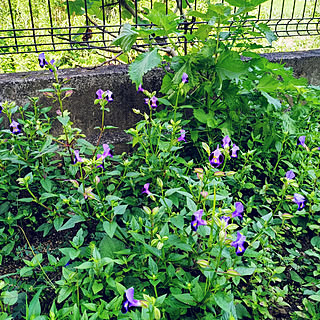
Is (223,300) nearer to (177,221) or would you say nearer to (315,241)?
(177,221)

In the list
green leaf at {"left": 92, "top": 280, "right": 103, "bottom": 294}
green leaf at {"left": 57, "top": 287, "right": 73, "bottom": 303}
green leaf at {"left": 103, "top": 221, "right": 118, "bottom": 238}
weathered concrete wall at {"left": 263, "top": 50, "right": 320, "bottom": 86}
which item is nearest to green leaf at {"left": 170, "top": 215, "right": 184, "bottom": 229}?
green leaf at {"left": 103, "top": 221, "right": 118, "bottom": 238}

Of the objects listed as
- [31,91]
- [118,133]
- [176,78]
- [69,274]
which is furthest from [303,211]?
[31,91]

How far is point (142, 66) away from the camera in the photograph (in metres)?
2.20

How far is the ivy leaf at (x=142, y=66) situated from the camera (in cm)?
218

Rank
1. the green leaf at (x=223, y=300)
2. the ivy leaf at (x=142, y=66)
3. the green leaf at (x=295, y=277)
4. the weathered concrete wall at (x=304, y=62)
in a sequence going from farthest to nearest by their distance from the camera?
the weathered concrete wall at (x=304, y=62), the ivy leaf at (x=142, y=66), the green leaf at (x=295, y=277), the green leaf at (x=223, y=300)

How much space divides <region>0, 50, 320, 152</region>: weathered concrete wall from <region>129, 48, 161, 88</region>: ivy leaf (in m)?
0.75

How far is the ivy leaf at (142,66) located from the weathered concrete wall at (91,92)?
75 cm

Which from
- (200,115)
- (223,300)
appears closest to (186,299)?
(223,300)

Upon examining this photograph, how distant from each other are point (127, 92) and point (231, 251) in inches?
72.7

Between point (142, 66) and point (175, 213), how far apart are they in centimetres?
100

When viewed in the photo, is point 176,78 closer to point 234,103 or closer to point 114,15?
point 234,103

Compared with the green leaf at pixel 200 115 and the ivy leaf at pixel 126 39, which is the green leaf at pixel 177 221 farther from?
the ivy leaf at pixel 126 39

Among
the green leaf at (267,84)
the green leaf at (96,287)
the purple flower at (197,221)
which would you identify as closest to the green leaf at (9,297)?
the green leaf at (96,287)

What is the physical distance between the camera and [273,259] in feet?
6.48
